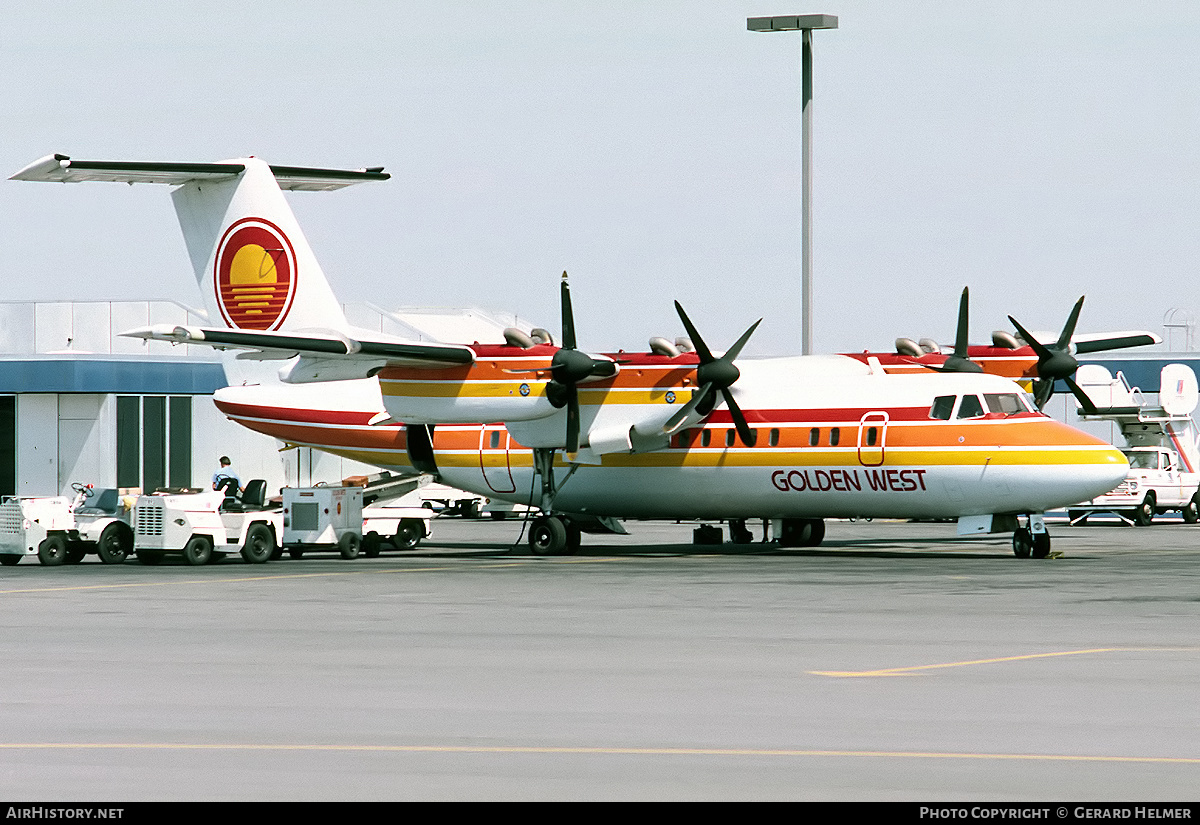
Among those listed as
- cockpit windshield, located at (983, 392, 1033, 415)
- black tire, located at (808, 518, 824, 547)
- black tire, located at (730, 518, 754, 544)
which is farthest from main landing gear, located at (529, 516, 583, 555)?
cockpit windshield, located at (983, 392, 1033, 415)

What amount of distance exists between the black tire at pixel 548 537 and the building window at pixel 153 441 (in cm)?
2271

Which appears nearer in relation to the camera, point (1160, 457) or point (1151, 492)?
point (1151, 492)

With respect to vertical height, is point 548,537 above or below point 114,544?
below

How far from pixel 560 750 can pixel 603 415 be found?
2274 centimetres

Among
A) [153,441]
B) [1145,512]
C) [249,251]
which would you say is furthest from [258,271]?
[1145,512]

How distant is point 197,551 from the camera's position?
2845 cm

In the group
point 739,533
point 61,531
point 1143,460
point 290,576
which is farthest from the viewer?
point 1143,460

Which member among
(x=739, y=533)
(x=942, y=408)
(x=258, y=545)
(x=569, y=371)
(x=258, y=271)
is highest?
(x=258, y=271)

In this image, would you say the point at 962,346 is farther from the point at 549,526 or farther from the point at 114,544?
the point at 114,544

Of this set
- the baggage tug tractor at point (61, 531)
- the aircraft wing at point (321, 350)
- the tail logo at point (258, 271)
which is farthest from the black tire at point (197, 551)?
the tail logo at point (258, 271)

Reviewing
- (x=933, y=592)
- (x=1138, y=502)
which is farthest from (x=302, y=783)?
(x=1138, y=502)

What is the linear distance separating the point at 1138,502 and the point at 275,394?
24186mm

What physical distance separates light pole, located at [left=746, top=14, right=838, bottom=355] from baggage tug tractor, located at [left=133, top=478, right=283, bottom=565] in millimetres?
11255
